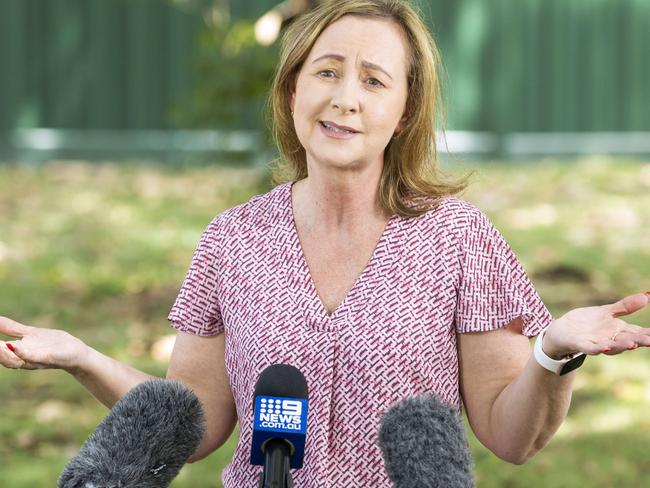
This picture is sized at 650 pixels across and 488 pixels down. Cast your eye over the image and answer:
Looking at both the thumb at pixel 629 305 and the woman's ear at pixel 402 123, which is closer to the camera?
the thumb at pixel 629 305

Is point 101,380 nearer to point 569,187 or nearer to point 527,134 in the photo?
point 569,187

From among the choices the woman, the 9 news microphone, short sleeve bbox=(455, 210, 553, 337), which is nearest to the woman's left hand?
the woman

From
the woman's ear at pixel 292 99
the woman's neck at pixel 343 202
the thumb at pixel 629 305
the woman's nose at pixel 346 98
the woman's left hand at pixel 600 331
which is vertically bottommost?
the woman's left hand at pixel 600 331

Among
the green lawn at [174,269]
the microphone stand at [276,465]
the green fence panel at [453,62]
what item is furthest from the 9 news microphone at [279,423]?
the green fence panel at [453,62]

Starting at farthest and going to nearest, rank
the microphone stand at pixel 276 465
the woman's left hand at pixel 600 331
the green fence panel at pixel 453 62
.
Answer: the green fence panel at pixel 453 62
the woman's left hand at pixel 600 331
the microphone stand at pixel 276 465

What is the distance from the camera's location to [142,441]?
75.1 inches

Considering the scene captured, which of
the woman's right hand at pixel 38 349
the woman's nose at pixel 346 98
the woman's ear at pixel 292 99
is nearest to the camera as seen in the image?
the woman's right hand at pixel 38 349

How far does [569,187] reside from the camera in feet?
28.1

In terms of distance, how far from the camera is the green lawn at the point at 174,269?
4422mm

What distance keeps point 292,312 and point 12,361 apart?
1.88 feet

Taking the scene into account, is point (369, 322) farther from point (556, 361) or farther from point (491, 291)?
point (556, 361)

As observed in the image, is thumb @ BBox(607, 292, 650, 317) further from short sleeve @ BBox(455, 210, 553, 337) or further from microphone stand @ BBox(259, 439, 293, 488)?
microphone stand @ BBox(259, 439, 293, 488)

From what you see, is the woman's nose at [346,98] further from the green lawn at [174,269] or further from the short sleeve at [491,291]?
the green lawn at [174,269]

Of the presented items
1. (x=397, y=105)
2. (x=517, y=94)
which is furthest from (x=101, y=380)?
(x=517, y=94)
